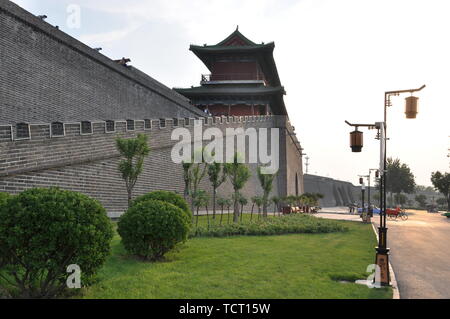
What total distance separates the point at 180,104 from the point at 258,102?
35.6 feet

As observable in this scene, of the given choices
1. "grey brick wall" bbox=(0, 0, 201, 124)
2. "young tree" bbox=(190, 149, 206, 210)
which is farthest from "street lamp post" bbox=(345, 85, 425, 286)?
"grey brick wall" bbox=(0, 0, 201, 124)

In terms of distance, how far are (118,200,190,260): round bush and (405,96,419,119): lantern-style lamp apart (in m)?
5.56

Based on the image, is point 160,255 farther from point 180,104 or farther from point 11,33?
point 180,104

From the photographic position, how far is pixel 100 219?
5562 mm

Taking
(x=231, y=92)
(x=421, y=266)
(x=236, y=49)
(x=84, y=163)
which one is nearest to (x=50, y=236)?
(x=421, y=266)

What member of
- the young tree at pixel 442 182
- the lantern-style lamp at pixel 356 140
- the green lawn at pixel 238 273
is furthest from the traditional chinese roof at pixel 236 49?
the lantern-style lamp at pixel 356 140

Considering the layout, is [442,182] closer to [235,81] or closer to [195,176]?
[235,81]

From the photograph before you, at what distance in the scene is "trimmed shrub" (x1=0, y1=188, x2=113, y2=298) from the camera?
4.97m

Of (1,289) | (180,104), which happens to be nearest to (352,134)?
(1,289)

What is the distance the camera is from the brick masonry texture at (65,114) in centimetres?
1153

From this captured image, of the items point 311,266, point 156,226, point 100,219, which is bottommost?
point 311,266

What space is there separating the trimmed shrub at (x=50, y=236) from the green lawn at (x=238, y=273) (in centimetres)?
81

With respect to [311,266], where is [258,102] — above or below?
above

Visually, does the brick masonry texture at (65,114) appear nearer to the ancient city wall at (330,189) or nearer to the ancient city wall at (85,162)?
the ancient city wall at (85,162)
